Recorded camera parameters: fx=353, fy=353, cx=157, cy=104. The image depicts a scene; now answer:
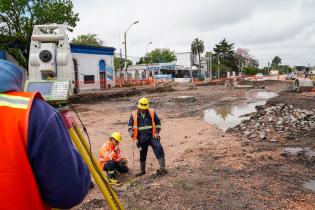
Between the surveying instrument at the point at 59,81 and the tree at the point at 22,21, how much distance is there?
74.8 ft

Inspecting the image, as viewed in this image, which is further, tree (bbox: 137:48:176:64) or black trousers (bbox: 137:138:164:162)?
tree (bbox: 137:48:176:64)

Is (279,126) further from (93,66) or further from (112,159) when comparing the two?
(93,66)

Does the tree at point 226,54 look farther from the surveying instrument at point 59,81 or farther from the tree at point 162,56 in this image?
the surveying instrument at point 59,81

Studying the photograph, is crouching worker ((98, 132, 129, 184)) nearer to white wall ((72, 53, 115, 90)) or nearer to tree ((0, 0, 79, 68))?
tree ((0, 0, 79, 68))

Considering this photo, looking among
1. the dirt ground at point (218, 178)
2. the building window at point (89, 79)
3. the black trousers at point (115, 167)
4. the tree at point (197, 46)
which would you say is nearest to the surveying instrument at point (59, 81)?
the dirt ground at point (218, 178)

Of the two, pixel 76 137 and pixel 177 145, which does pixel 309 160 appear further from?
pixel 76 137

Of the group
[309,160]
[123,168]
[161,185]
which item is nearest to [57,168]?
[161,185]

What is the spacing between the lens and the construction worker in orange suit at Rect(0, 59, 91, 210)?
1504mm

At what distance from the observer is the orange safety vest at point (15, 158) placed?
150cm

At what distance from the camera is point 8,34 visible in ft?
84.5

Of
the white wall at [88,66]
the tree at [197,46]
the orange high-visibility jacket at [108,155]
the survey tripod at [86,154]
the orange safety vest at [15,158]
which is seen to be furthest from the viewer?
the tree at [197,46]

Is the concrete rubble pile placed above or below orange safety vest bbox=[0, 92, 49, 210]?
below

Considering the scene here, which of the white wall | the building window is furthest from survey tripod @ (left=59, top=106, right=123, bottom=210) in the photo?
the building window

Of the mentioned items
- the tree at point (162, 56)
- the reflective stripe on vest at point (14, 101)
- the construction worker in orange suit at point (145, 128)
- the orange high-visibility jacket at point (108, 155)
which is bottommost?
the orange high-visibility jacket at point (108, 155)
